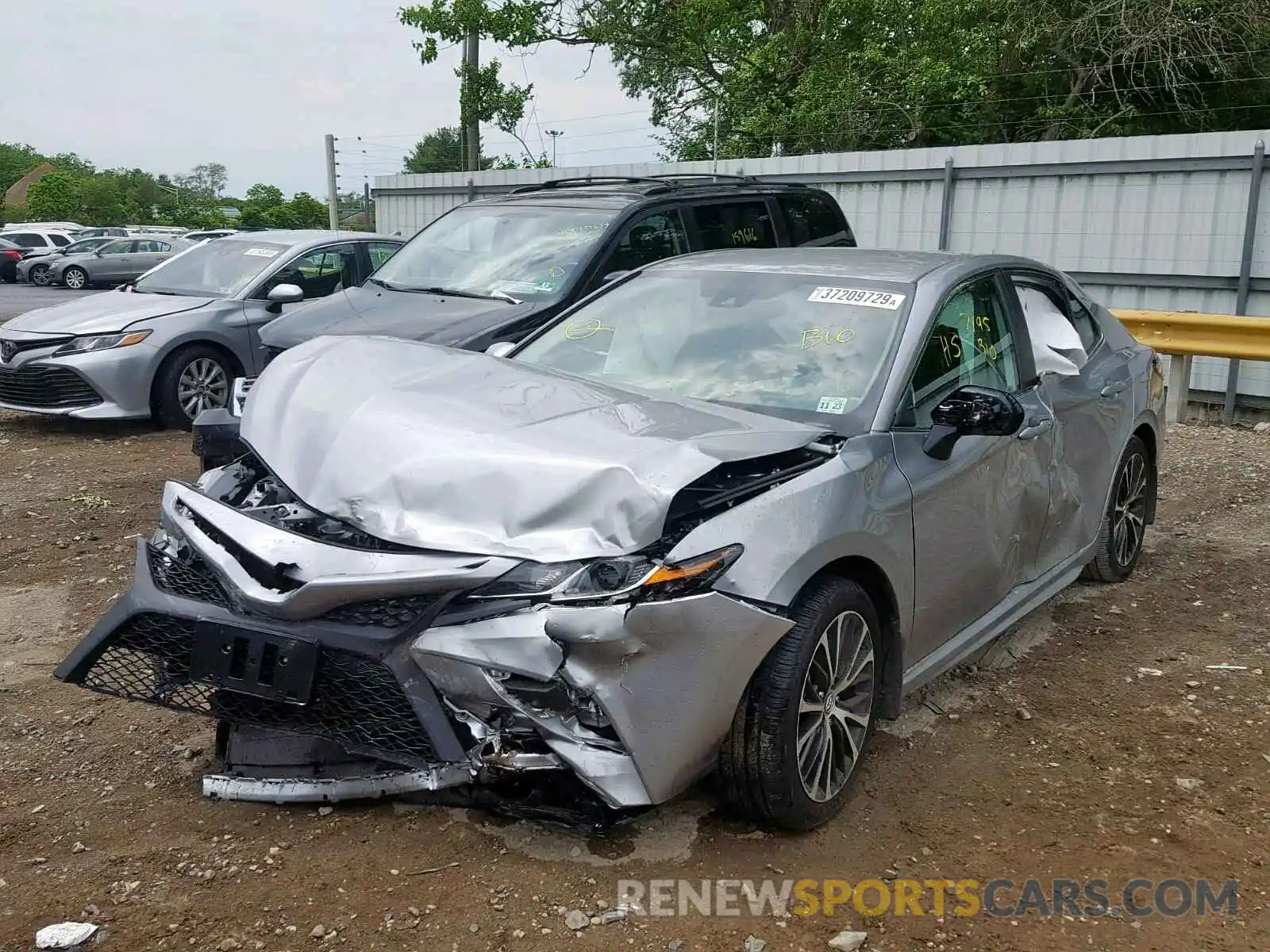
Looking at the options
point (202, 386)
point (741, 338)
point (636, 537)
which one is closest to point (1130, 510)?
point (741, 338)

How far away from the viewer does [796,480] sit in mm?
3273

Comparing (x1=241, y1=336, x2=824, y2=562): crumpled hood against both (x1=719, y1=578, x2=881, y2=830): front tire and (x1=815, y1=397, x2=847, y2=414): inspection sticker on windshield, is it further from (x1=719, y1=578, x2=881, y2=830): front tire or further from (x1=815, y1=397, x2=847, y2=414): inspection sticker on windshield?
(x1=719, y1=578, x2=881, y2=830): front tire

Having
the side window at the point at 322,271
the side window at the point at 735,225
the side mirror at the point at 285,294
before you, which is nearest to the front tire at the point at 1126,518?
the side window at the point at 735,225

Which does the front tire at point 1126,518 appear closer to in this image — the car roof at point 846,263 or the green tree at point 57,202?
the car roof at point 846,263

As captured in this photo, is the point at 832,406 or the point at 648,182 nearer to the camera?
the point at 832,406

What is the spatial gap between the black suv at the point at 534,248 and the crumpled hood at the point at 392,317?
0.03 feet

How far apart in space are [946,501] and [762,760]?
1.18 meters

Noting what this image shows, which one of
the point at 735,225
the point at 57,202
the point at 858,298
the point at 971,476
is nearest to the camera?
the point at 971,476

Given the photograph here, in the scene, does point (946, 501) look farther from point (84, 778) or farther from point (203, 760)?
point (84, 778)

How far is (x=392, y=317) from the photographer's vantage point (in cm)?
714

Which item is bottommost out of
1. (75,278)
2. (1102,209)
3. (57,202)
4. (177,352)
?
(75,278)

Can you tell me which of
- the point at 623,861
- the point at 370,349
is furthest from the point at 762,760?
the point at 370,349

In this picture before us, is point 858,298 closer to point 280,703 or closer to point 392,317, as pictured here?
point 280,703

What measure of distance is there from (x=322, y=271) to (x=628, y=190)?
10.7ft
